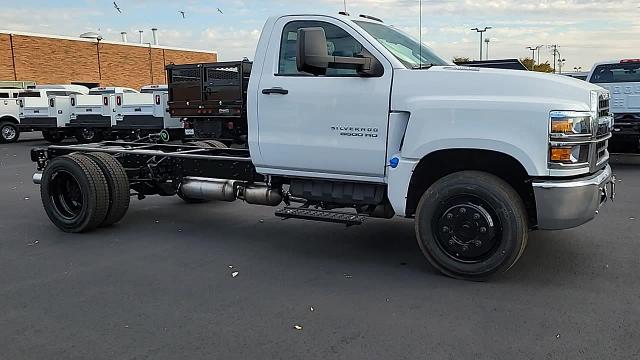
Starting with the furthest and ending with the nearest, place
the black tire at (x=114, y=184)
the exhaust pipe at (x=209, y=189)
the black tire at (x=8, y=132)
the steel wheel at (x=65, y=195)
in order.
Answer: the black tire at (x=8, y=132)
the steel wheel at (x=65, y=195)
the black tire at (x=114, y=184)
the exhaust pipe at (x=209, y=189)

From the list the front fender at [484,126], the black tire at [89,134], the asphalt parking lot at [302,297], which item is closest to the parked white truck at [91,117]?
the black tire at [89,134]

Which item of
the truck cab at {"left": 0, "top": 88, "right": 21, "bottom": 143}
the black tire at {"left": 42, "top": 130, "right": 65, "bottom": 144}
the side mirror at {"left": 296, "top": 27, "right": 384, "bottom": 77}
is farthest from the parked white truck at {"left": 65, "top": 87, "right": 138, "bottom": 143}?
the side mirror at {"left": 296, "top": 27, "right": 384, "bottom": 77}

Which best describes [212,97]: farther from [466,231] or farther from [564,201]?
[564,201]

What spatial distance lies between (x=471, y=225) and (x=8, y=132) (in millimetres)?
23426

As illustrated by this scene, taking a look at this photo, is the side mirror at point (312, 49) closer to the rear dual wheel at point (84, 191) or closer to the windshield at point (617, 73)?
the rear dual wheel at point (84, 191)

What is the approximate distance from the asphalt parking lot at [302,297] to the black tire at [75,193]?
20cm

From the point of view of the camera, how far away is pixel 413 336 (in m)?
4.01

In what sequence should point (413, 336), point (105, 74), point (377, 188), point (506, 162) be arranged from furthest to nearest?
point (105, 74) < point (377, 188) < point (506, 162) < point (413, 336)

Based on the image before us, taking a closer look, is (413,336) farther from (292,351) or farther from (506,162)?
(506,162)

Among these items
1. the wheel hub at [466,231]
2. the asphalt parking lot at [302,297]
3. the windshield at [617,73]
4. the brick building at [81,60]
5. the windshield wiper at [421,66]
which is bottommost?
the asphalt parking lot at [302,297]

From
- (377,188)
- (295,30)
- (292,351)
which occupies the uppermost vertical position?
(295,30)

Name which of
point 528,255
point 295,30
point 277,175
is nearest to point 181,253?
point 277,175

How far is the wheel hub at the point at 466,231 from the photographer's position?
4984 millimetres

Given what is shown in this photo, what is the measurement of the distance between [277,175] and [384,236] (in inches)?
60.0
